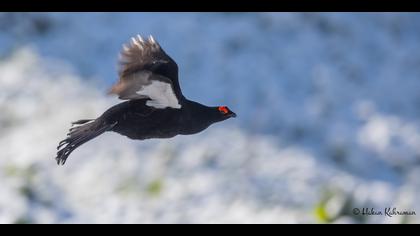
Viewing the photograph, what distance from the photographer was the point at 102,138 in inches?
479

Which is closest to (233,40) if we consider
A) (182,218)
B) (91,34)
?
(91,34)

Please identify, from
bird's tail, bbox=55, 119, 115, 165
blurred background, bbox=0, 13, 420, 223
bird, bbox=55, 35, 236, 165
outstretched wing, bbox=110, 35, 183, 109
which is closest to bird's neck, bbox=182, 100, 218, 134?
bird, bbox=55, 35, 236, 165

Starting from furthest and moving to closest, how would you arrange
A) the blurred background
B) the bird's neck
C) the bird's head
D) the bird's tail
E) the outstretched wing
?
the blurred background → the bird's head → the bird's neck → the outstretched wing → the bird's tail

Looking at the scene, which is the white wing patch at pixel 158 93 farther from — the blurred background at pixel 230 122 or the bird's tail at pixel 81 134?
the blurred background at pixel 230 122

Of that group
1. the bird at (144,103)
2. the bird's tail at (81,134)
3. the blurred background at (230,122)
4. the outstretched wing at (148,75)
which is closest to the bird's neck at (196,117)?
the bird at (144,103)

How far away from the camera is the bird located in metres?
6.35

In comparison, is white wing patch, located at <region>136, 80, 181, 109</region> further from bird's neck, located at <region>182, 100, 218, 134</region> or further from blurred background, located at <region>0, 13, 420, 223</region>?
blurred background, located at <region>0, 13, 420, 223</region>

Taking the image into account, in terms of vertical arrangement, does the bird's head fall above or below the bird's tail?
above

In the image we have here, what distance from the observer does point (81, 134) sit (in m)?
6.41

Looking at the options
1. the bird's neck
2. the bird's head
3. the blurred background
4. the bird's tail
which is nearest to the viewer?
the bird's tail
